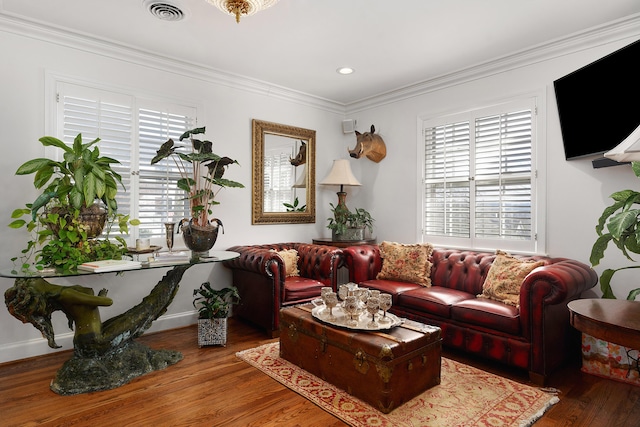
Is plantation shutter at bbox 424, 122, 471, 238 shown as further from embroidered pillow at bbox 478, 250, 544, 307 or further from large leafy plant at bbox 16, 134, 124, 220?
large leafy plant at bbox 16, 134, 124, 220

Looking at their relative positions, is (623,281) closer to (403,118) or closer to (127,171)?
(403,118)

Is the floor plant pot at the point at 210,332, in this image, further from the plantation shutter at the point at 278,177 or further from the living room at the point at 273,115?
the plantation shutter at the point at 278,177

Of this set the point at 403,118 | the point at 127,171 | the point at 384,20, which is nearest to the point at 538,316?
the point at 384,20

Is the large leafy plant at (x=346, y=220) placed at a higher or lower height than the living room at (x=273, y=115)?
lower

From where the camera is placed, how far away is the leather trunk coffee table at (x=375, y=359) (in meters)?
2.29

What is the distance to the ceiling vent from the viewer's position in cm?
276

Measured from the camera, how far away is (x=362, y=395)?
7.91 feet

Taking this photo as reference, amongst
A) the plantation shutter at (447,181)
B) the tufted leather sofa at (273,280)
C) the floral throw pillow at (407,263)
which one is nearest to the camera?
the tufted leather sofa at (273,280)

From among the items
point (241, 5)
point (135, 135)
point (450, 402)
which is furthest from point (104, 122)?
point (450, 402)

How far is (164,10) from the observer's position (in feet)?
9.33

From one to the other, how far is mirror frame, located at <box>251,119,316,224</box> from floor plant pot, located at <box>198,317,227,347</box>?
1414mm

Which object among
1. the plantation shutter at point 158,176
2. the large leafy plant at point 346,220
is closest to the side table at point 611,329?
the large leafy plant at point 346,220

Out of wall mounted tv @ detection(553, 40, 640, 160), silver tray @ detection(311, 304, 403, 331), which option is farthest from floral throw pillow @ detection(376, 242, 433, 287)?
wall mounted tv @ detection(553, 40, 640, 160)

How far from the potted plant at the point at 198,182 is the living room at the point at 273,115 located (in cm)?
44
